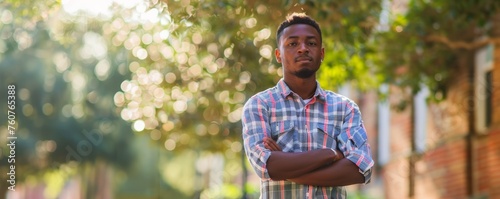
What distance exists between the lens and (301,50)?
229 inches

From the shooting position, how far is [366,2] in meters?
14.3

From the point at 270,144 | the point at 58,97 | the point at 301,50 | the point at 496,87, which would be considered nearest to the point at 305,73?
the point at 301,50

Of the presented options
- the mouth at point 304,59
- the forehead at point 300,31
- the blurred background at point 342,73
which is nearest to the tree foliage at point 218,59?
the blurred background at point 342,73

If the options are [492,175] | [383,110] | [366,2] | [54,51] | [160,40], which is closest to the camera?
[366,2]

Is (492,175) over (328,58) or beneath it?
beneath

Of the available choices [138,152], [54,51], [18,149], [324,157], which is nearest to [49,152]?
[18,149]

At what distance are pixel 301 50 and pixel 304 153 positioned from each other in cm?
50

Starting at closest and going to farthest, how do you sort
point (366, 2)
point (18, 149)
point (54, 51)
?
point (366, 2)
point (18, 149)
point (54, 51)

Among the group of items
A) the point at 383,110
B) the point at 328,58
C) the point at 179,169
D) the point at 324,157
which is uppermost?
the point at 179,169

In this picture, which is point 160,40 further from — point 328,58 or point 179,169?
point 179,169

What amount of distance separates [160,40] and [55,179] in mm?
20050

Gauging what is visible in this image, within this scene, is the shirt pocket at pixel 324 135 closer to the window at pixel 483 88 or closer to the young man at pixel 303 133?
the young man at pixel 303 133

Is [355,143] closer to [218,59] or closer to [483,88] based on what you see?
[218,59]

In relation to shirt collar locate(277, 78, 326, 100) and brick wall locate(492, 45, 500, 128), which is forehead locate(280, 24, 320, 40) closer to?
shirt collar locate(277, 78, 326, 100)
